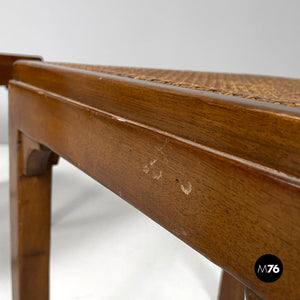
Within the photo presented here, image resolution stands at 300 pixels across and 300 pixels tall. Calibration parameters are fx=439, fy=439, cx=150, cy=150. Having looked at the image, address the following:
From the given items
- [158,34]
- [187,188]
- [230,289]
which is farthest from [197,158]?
[158,34]

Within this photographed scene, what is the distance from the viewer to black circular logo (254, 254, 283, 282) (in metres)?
0.24

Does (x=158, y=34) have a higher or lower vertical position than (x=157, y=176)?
higher

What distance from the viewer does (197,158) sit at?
29 centimetres

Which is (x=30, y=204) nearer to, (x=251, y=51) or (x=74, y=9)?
(x=74, y=9)

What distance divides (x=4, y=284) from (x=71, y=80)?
0.63 metres

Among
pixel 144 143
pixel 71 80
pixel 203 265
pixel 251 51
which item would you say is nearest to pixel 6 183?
pixel 203 265

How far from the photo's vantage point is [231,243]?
0.28m

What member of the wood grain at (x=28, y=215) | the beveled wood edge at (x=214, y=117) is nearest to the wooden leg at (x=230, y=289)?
the wood grain at (x=28, y=215)

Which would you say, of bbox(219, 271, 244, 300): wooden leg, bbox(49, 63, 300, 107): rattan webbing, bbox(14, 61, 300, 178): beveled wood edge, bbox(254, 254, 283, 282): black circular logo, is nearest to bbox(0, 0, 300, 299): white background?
bbox(219, 271, 244, 300): wooden leg

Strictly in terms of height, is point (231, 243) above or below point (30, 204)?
above

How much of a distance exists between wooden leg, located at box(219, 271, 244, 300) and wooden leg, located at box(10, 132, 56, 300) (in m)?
0.37

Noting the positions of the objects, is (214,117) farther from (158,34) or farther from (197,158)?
(158,34)

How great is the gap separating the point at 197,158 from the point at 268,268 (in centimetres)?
8

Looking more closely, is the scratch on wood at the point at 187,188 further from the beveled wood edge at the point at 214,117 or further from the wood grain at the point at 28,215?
the wood grain at the point at 28,215
